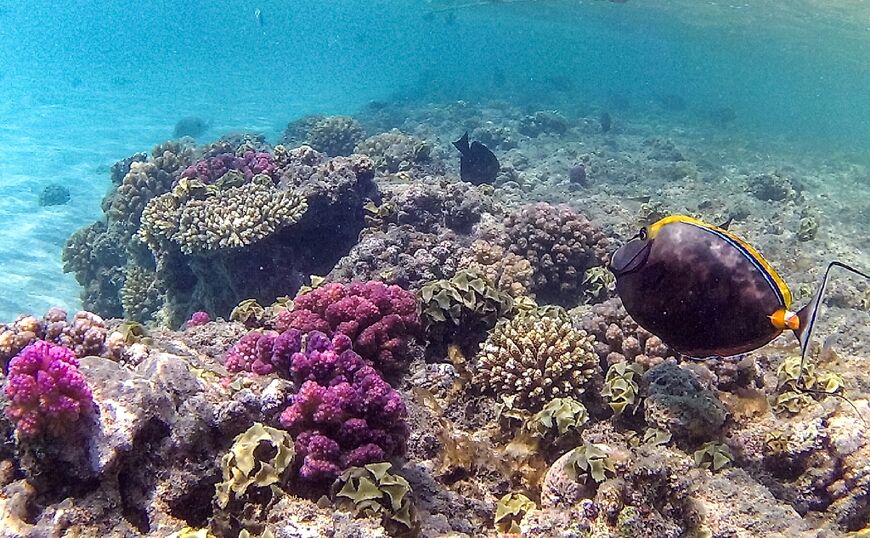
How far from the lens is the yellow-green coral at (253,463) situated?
2.95 metres

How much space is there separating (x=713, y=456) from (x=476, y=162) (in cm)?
1021

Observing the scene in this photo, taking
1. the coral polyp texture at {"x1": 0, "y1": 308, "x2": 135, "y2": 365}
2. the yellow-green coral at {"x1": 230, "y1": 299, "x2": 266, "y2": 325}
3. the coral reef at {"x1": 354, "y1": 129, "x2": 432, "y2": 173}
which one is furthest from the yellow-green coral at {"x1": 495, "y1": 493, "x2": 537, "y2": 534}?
the coral reef at {"x1": 354, "y1": 129, "x2": 432, "y2": 173}

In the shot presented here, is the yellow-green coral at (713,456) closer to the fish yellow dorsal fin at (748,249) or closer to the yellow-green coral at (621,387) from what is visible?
the yellow-green coral at (621,387)

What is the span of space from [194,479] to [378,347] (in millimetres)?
1869

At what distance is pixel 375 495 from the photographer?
293 cm

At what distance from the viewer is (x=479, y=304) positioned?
5.20 metres

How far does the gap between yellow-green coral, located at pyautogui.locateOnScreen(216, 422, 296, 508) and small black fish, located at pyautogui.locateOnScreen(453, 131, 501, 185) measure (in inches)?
419

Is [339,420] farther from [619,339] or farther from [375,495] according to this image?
[619,339]

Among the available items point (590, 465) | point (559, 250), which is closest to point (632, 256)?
point (590, 465)

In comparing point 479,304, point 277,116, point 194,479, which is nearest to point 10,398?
point 194,479

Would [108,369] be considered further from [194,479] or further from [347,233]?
[347,233]

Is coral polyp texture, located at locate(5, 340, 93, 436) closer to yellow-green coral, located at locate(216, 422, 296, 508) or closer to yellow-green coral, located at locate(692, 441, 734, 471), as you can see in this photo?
yellow-green coral, located at locate(216, 422, 296, 508)

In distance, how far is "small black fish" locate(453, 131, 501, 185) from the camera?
12906 millimetres

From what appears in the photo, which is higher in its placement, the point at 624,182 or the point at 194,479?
the point at 194,479
